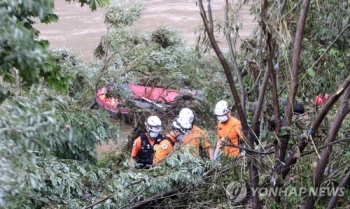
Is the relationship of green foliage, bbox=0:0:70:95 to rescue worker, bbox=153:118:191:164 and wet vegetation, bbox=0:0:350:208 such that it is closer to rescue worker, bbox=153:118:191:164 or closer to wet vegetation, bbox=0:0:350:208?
wet vegetation, bbox=0:0:350:208

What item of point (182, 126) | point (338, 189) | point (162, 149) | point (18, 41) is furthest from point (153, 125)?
point (18, 41)

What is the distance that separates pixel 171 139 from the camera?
22.2 ft

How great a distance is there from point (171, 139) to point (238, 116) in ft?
3.69

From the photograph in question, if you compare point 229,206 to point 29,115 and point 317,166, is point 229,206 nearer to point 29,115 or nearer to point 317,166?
point 317,166

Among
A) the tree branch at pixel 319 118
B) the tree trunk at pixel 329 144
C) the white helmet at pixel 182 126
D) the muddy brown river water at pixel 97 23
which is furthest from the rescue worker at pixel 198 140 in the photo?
the muddy brown river water at pixel 97 23

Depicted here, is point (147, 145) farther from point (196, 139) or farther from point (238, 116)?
point (238, 116)

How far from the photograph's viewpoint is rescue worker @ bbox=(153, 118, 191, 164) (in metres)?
6.60

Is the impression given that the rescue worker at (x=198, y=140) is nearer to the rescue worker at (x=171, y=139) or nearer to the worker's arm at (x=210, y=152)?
the worker's arm at (x=210, y=152)

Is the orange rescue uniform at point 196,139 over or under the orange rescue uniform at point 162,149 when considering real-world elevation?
over

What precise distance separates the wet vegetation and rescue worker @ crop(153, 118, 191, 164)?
389 mm

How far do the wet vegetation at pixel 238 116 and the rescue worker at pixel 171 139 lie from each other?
389mm

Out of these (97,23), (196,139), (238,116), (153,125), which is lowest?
(97,23)

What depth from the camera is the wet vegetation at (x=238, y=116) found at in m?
2.69

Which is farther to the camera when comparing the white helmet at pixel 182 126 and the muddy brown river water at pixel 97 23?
the muddy brown river water at pixel 97 23
